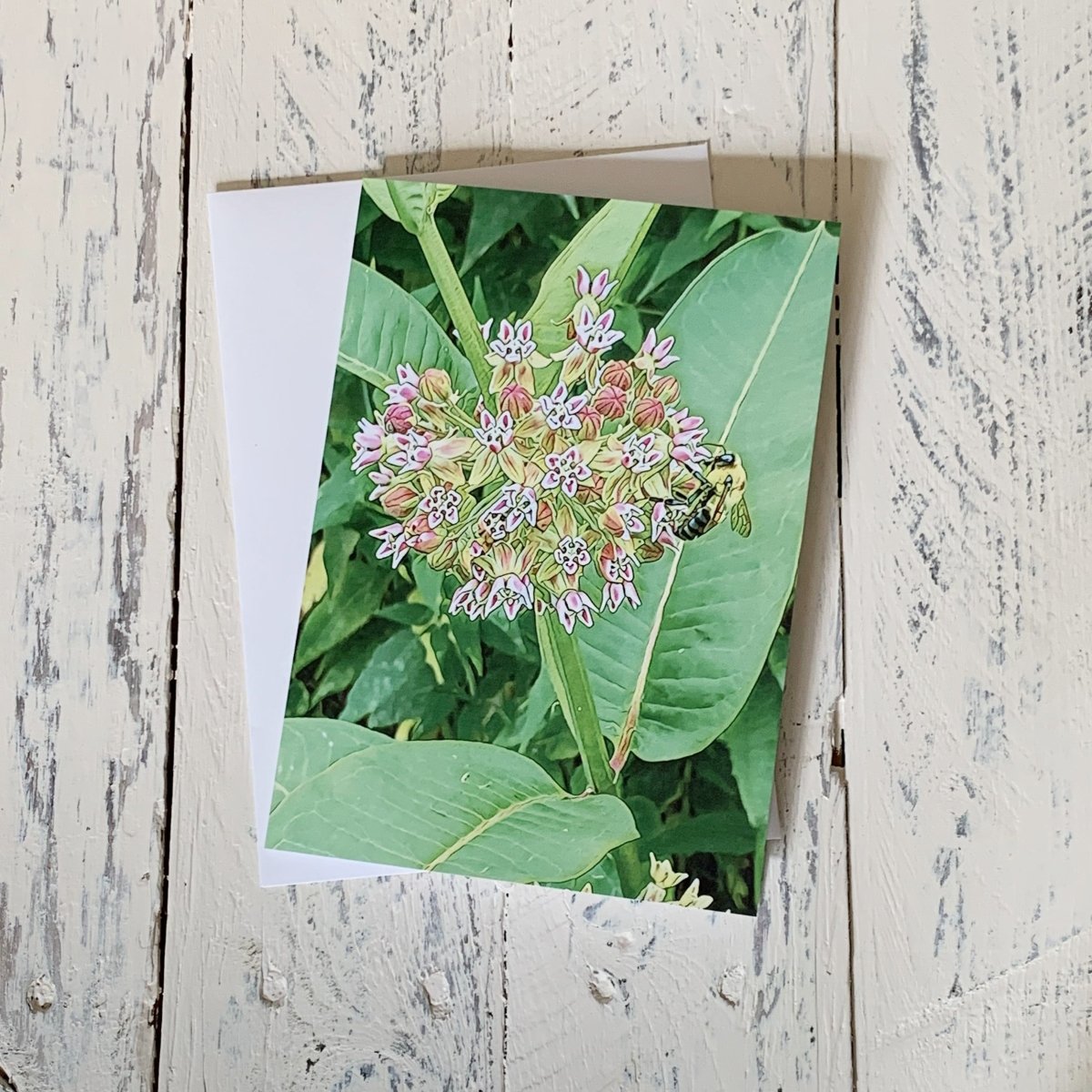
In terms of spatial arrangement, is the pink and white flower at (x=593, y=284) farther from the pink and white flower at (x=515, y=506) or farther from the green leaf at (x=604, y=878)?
the green leaf at (x=604, y=878)

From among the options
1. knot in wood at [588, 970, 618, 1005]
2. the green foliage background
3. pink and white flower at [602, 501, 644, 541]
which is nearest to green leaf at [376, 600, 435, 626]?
the green foliage background

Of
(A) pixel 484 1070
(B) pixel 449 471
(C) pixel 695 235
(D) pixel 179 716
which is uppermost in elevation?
(C) pixel 695 235

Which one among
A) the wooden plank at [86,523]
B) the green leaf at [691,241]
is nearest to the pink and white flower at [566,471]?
the green leaf at [691,241]

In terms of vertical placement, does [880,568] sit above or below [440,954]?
above

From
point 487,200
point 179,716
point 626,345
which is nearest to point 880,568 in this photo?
point 626,345

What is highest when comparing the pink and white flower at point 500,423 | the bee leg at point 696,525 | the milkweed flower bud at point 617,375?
the milkweed flower bud at point 617,375

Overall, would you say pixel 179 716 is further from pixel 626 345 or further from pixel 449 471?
pixel 626 345

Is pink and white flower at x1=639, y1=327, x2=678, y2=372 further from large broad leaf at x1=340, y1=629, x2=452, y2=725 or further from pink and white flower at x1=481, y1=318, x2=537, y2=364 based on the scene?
large broad leaf at x1=340, y1=629, x2=452, y2=725
